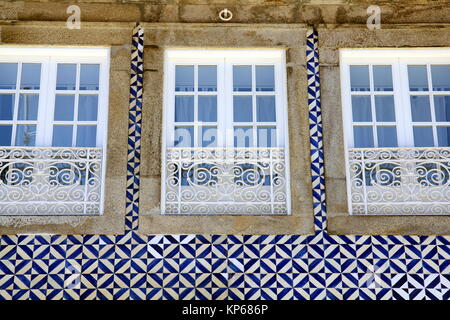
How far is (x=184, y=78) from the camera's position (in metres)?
7.25

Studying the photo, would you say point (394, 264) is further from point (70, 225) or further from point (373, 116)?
point (70, 225)

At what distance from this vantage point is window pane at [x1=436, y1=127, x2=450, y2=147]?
23.1 feet

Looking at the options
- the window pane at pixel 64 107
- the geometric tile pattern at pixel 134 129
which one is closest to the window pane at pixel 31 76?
the window pane at pixel 64 107

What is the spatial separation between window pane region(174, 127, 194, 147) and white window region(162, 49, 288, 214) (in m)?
0.01

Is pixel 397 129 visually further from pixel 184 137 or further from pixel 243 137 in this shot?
pixel 184 137

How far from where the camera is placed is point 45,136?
6980 millimetres

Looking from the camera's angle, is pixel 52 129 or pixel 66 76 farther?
pixel 66 76

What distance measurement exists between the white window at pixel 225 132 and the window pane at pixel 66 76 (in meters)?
1.00

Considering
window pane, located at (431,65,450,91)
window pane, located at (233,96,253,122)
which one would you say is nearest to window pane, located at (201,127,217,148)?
window pane, located at (233,96,253,122)

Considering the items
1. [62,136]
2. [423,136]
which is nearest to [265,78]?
[423,136]

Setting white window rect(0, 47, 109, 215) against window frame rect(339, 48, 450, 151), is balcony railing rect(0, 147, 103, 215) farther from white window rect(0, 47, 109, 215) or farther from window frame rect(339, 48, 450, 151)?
window frame rect(339, 48, 450, 151)

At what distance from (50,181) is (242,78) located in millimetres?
2260
